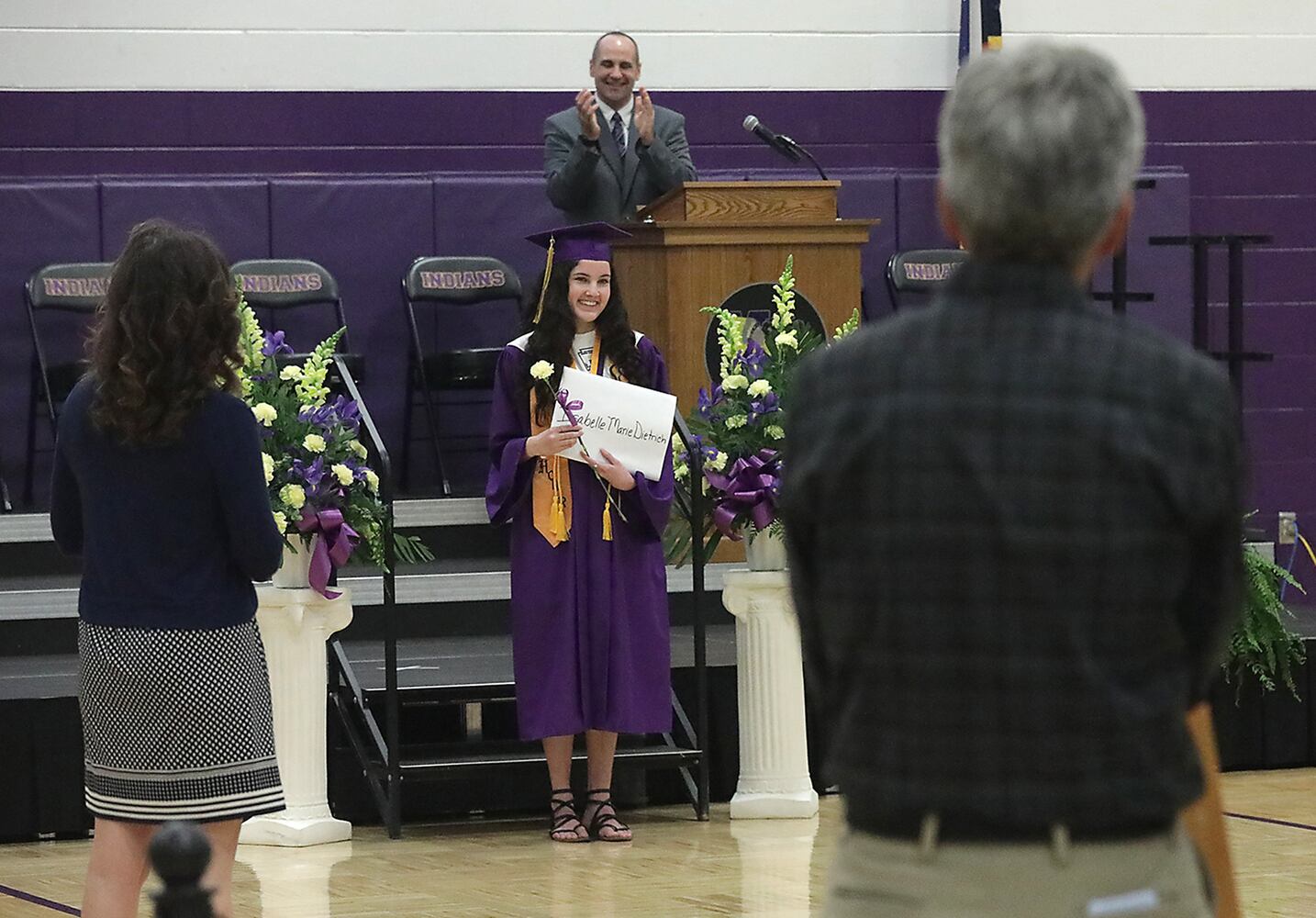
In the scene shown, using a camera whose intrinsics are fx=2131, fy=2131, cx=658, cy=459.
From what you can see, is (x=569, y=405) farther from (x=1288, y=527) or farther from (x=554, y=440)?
(x=1288, y=527)

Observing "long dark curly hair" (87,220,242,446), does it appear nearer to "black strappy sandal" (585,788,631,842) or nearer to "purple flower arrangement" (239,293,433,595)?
"purple flower arrangement" (239,293,433,595)

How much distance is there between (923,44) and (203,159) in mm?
3326

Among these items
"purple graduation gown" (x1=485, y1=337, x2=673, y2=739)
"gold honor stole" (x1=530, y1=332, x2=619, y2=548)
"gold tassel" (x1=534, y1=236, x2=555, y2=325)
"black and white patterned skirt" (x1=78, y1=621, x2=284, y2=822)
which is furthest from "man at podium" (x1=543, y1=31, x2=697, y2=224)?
"black and white patterned skirt" (x1=78, y1=621, x2=284, y2=822)

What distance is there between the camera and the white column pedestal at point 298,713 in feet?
19.7

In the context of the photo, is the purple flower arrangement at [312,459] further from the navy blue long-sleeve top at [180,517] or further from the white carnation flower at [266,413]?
the navy blue long-sleeve top at [180,517]

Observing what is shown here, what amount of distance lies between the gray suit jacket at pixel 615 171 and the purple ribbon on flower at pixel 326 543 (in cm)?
201

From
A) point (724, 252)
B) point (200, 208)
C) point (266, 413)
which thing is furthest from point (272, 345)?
point (200, 208)

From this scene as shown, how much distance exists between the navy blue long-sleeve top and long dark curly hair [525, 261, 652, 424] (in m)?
2.78

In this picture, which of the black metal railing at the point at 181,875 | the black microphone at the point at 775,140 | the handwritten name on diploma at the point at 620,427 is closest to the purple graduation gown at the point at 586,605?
the handwritten name on diploma at the point at 620,427

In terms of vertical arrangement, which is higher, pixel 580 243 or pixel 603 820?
pixel 580 243

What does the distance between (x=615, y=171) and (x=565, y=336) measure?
1786 millimetres

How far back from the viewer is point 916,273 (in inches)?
352

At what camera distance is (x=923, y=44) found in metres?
9.86

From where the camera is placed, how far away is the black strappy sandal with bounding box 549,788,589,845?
6.00 meters
